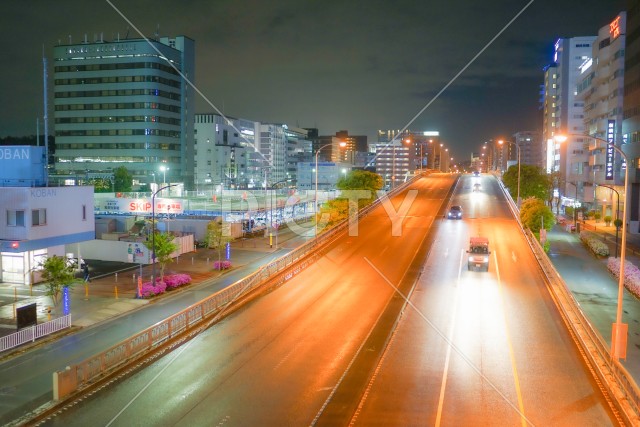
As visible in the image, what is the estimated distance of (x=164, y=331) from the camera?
A: 2311 centimetres

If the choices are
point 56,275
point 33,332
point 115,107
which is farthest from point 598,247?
point 115,107

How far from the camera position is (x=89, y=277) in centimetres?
3847

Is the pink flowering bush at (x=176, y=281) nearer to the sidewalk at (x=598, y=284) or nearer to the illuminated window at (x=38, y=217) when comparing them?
the illuminated window at (x=38, y=217)

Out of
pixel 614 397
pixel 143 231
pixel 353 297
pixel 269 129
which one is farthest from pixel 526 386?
pixel 269 129

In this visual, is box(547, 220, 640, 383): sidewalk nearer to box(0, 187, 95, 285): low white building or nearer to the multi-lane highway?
the multi-lane highway

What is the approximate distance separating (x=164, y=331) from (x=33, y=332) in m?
5.66

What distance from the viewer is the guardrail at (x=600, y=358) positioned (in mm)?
16125

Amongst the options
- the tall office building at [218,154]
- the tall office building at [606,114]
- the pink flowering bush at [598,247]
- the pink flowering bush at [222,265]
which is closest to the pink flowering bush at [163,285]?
the pink flowering bush at [222,265]

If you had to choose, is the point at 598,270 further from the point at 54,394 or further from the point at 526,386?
the point at 54,394

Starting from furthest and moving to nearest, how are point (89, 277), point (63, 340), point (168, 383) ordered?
1. point (89, 277)
2. point (63, 340)
3. point (168, 383)

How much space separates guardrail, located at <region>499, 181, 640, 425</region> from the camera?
16.1m

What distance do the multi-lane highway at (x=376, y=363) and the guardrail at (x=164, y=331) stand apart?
0.98 m

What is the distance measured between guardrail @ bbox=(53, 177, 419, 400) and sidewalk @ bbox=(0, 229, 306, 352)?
4975 mm

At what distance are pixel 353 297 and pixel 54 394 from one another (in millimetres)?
16504
